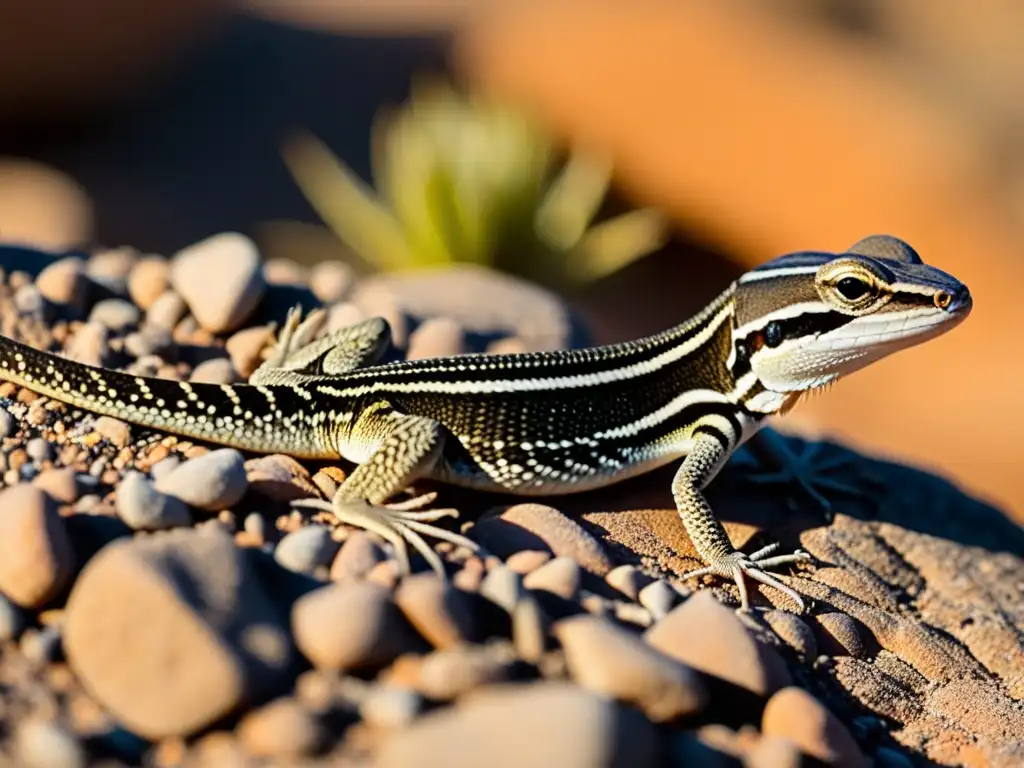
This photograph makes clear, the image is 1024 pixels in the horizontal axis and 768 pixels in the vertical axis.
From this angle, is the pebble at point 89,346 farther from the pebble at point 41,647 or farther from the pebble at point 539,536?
the pebble at point 539,536

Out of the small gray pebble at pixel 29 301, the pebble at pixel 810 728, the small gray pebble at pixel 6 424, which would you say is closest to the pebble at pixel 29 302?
the small gray pebble at pixel 29 301

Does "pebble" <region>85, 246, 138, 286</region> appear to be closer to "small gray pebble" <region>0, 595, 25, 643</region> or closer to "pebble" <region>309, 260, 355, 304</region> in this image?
"pebble" <region>309, 260, 355, 304</region>

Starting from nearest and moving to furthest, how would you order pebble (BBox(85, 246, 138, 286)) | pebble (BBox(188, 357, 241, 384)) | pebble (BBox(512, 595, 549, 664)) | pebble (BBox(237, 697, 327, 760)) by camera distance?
pebble (BBox(237, 697, 327, 760)) → pebble (BBox(512, 595, 549, 664)) → pebble (BBox(188, 357, 241, 384)) → pebble (BBox(85, 246, 138, 286))

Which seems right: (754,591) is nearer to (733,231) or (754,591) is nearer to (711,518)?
(711,518)

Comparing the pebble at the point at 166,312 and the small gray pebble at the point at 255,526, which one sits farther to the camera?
the pebble at the point at 166,312

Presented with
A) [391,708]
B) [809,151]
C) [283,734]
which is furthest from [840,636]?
[809,151]

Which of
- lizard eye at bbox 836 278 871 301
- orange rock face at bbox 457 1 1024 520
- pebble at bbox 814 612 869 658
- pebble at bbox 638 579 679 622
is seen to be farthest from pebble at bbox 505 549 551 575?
orange rock face at bbox 457 1 1024 520

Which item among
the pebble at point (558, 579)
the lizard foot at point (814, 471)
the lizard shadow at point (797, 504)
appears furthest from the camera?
the lizard foot at point (814, 471)
